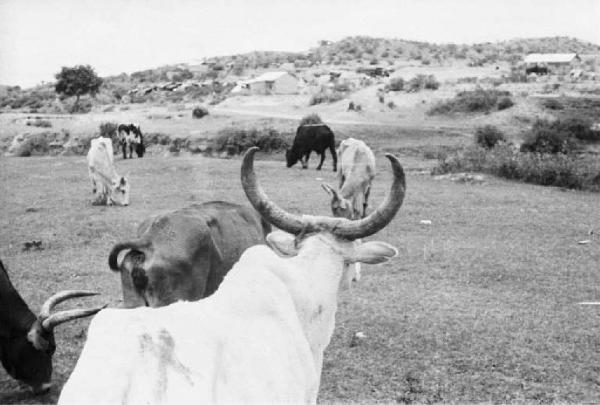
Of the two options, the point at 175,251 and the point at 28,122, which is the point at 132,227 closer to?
the point at 175,251

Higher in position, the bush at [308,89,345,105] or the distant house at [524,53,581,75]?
the distant house at [524,53,581,75]

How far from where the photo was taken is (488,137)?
1040 inches

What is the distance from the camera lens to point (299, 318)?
4383mm

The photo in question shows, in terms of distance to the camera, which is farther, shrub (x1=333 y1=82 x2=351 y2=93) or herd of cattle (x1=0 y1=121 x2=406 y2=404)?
shrub (x1=333 y1=82 x2=351 y2=93)

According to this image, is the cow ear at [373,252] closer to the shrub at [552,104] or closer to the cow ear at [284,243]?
the cow ear at [284,243]

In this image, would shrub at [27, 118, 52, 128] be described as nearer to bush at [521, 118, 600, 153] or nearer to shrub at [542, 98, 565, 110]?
bush at [521, 118, 600, 153]

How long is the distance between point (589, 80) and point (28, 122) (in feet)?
106

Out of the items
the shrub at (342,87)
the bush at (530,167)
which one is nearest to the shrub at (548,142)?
the bush at (530,167)

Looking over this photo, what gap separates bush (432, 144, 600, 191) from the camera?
62.1 feet

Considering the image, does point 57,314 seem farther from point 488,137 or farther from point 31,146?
point 31,146

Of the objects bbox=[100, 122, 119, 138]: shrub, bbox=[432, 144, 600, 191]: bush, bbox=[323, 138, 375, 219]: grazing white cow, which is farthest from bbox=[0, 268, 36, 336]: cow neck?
bbox=[100, 122, 119, 138]: shrub

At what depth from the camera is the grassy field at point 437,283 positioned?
6750mm

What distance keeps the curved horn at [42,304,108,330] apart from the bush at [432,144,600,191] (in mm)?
16003

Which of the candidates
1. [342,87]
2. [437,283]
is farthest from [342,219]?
[342,87]
